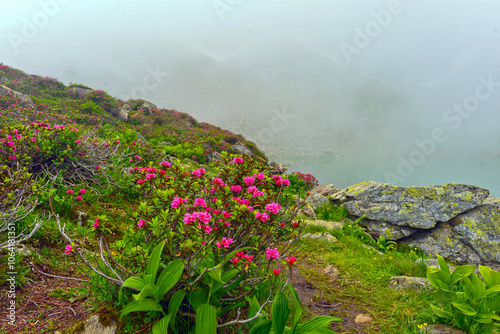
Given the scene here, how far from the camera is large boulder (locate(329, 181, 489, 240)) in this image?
823cm

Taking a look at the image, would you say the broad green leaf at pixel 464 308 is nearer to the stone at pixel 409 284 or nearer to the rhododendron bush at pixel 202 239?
the stone at pixel 409 284

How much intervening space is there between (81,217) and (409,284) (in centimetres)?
627

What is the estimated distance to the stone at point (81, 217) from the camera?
4845 millimetres

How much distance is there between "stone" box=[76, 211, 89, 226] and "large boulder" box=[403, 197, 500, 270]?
30.4ft

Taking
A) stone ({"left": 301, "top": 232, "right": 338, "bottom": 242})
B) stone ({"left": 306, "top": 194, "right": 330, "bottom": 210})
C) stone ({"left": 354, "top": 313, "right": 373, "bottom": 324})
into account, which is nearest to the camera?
stone ({"left": 354, "top": 313, "right": 373, "bottom": 324})

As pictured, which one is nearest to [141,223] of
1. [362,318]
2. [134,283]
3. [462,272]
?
[134,283]

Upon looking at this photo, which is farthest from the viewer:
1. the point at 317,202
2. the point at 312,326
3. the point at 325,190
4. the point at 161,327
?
the point at 325,190

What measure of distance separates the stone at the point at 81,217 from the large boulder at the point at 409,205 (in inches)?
323

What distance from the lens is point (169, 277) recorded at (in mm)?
2400

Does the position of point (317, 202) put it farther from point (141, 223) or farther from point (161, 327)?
point (161, 327)

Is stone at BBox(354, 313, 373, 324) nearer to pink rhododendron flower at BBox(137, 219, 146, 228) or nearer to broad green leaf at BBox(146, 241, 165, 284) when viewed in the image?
broad green leaf at BBox(146, 241, 165, 284)

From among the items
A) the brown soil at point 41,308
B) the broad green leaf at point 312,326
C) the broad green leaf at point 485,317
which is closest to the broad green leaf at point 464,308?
the broad green leaf at point 485,317

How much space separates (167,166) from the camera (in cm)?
336

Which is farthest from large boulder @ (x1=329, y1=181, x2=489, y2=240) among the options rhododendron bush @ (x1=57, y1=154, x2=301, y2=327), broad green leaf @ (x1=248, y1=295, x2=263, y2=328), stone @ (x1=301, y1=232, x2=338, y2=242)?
broad green leaf @ (x1=248, y1=295, x2=263, y2=328)
